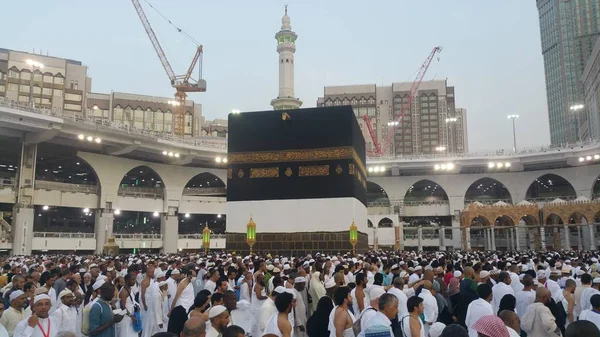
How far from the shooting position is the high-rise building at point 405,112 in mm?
91188

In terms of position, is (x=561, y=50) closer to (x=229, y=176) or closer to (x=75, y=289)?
(x=229, y=176)

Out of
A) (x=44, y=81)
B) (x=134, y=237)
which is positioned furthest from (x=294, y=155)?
(x=44, y=81)

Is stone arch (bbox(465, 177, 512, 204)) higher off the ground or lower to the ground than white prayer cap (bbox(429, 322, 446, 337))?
higher

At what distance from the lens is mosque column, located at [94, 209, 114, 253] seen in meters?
33.5

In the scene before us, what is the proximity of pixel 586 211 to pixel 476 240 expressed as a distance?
13.9 m

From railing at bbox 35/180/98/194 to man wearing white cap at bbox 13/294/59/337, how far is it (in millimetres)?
30367

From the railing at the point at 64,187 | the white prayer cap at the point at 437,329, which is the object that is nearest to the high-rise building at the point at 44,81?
the railing at the point at 64,187

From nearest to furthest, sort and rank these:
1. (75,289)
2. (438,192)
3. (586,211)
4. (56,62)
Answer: (75,289)
(586,211)
(438,192)
(56,62)

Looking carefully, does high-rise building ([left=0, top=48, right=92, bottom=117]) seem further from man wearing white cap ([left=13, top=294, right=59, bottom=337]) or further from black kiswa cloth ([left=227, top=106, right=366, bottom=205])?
man wearing white cap ([left=13, top=294, right=59, bottom=337])

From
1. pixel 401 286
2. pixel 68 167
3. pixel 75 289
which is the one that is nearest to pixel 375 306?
pixel 401 286

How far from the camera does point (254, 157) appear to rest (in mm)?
24359

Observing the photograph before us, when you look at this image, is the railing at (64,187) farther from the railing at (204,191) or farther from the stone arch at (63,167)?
the railing at (204,191)

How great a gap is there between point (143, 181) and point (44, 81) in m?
26.8

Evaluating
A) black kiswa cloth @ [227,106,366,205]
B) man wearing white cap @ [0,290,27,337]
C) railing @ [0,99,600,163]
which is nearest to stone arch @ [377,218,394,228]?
railing @ [0,99,600,163]
